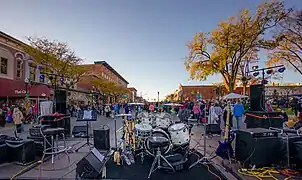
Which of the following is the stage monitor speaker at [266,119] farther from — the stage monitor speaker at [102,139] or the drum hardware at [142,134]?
the stage monitor speaker at [102,139]

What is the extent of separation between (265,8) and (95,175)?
22.3m

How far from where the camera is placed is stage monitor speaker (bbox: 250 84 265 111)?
9.95m

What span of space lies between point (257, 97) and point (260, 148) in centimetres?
518

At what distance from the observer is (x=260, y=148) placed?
218 inches

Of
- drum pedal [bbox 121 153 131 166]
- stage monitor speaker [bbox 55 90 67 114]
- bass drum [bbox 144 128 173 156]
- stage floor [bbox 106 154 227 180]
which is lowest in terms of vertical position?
stage floor [bbox 106 154 227 180]

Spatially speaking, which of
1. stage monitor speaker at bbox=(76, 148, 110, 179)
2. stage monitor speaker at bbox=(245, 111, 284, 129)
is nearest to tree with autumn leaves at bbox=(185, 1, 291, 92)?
stage monitor speaker at bbox=(245, 111, 284, 129)

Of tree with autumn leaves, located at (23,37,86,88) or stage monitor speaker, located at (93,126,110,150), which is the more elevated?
tree with autumn leaves, located at (23,37,86,88)

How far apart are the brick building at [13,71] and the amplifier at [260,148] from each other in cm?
2010

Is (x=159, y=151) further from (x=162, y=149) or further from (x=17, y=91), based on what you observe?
(x=17, y=91)

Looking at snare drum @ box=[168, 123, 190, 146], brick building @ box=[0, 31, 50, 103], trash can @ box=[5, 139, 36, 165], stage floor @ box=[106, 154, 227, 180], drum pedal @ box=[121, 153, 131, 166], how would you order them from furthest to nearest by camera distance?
brick building @ box=[0, 31, 50, 103], snare drum @ box=[168, 123, 190, 146], trash can @ box=[5, 139, 36, 165], drum pedal @ box=[121, 153, 131, 166], stage floor @ box=[106, 154, 227, 180]

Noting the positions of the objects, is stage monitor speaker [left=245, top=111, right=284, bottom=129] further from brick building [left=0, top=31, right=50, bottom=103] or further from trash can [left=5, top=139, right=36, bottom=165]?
brick building [left=0, top=31, right=50, bottom=103]

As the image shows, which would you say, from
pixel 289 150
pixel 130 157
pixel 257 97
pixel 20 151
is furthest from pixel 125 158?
pixel 257 97

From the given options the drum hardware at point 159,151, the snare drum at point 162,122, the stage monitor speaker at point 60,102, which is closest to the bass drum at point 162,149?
the drum hardware at point 159,151

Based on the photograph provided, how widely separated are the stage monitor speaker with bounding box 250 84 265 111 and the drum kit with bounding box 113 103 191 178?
197 inches
